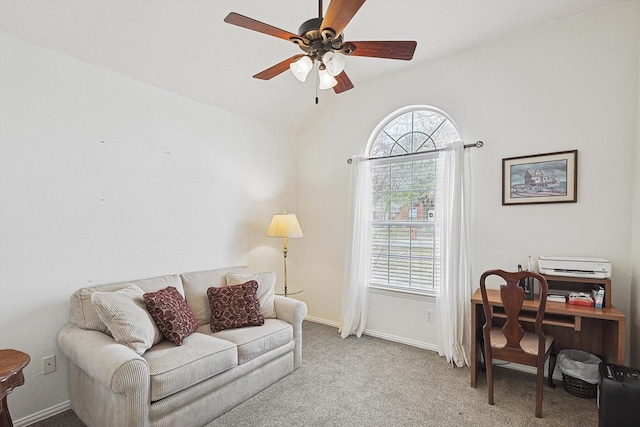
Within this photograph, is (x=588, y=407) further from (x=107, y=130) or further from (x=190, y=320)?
(x=107, y=130)

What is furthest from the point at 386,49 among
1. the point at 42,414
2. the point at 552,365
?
the point at 42,414

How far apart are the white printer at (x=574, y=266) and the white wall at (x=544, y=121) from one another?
24 cm

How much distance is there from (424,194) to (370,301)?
144cm

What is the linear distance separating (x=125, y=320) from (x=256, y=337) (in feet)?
3.10

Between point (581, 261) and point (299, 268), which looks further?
point (299, 268)

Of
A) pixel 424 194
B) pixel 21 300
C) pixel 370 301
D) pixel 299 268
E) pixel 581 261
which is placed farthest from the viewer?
pixel 299 268

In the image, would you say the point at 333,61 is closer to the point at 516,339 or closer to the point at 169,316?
the point at 169,316

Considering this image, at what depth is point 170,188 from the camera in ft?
10.3

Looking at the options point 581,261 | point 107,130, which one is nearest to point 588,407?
point 581,261

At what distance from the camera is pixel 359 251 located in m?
3.86

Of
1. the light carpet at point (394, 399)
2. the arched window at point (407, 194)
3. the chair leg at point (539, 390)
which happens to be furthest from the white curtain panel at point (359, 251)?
the chair leg at point (539, 390)

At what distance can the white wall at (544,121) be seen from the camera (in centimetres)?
256

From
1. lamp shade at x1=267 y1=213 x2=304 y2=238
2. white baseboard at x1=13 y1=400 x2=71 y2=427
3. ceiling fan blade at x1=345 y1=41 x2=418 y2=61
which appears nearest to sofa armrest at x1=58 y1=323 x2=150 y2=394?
white baseboard at x1=13 y1=400 x2=71 y2=427

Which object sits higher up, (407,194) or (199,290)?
(407,194)
